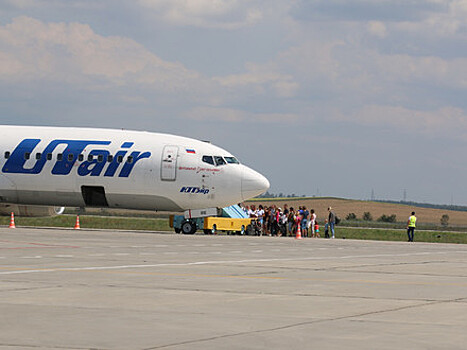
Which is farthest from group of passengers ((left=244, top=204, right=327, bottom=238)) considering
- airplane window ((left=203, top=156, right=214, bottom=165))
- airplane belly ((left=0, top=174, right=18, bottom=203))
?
airplane belly ((left=0, top=174, right=18, bottom=203))

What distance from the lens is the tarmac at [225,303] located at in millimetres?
10023

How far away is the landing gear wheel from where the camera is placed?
149 feet

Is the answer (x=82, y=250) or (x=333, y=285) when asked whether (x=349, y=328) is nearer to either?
(x=333, y=285)

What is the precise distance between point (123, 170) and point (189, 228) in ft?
15.6

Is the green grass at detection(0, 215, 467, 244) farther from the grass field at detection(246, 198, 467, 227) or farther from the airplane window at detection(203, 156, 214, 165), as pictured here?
the grass field at detection(246, 198, 467, 227)

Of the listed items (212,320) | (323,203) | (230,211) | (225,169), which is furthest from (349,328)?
(323,203)

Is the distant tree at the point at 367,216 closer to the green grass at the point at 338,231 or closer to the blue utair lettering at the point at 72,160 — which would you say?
the green grass at the point at 338,231

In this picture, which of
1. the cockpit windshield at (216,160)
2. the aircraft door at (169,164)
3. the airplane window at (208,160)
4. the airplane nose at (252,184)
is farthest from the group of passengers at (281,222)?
the aircraft door at (169,164)

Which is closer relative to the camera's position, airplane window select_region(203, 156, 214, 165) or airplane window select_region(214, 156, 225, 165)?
airplane window select_region(203, 156, 214, 165)

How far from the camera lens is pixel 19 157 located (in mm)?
44156

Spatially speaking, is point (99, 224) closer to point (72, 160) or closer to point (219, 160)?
point (72, 160)

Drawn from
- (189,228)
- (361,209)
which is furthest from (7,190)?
(361,209)

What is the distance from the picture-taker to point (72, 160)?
4353 cm

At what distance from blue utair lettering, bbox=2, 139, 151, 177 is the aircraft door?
803mm
